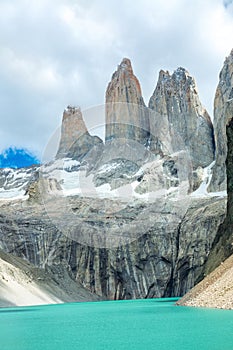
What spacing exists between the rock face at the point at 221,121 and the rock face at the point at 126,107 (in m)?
34.7

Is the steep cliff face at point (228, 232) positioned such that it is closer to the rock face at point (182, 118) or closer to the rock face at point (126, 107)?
the rock face at point (182, 118)

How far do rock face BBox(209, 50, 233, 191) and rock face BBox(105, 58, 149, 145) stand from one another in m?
34.7

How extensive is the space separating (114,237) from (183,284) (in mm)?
18954

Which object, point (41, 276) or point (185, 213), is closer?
point (41, 276)

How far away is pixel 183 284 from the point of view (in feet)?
355

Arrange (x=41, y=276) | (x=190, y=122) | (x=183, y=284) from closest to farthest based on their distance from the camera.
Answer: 1. (x=41, y=276)
2. (x=183, y=284)
3. (x=190, y=122)

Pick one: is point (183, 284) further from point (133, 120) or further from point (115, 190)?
point (133, 120)

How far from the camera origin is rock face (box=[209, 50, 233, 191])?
13762cm

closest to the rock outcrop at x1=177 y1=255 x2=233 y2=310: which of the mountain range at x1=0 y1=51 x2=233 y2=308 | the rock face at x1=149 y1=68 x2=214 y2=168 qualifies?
the mountain range at x1=0 y1=51 x2=233 y2=308

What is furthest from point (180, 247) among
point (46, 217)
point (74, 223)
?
point (46, 217)

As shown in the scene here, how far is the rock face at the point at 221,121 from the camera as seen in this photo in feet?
452

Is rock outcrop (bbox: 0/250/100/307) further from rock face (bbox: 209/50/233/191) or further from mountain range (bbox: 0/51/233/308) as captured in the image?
rock face (bbox: 209/50/233/191)

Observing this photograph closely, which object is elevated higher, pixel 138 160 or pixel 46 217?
pixel 138 160

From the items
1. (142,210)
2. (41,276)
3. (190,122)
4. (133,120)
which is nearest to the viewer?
(41,276)
